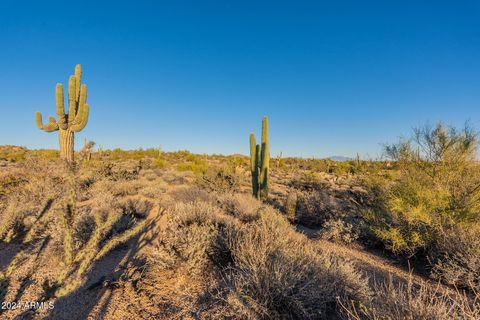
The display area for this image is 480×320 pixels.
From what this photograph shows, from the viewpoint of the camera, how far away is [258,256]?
3223 millimetres

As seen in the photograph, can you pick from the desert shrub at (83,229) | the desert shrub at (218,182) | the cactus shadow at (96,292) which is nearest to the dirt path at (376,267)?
the cactus shadow at (96,292)

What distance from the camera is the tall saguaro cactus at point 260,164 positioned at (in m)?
9.86

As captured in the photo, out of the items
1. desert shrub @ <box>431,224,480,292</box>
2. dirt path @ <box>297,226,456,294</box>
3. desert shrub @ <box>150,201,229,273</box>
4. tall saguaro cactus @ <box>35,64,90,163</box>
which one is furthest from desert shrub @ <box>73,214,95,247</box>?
tall saguaro cactus @ <box>35,64,90,163</box>

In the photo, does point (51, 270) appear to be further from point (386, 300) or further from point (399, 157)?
point (399, 157)

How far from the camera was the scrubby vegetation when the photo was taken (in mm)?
2898

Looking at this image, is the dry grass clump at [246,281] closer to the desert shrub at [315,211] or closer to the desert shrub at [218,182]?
the desert shrub at [315,211]

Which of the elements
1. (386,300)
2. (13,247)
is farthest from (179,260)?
(13,247)

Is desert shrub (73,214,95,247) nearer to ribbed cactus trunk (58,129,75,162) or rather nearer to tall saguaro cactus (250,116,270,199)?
tall saguaro cactus (250,116,270,199)

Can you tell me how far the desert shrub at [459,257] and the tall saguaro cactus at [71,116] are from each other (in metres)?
12.9

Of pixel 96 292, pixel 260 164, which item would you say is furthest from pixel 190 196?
pixel 96 292

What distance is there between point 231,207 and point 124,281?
4.47 meters

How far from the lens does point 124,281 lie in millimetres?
3625

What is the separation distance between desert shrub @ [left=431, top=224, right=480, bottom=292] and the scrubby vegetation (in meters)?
0.03

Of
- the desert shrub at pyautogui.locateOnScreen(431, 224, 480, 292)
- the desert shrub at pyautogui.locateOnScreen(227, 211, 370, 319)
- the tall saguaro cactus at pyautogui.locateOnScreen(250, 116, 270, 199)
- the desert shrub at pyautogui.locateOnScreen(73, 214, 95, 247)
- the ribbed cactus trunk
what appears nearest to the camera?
the desert shrub at pyautogui.locateOnScreen(227, 211, 370, 319)
